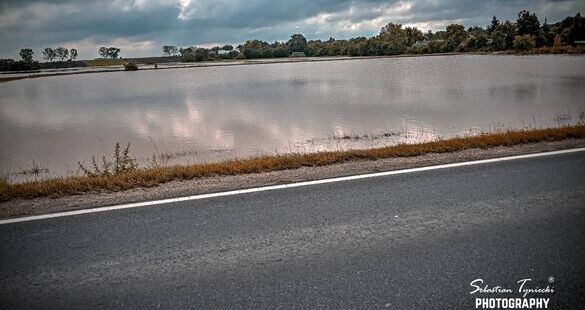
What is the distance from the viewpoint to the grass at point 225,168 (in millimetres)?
6716

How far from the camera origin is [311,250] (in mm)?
4391

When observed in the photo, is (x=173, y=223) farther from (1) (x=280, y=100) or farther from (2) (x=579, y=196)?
(1) (x=280, y=100)

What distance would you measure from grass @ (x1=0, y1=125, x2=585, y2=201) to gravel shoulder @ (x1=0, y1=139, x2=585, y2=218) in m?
0.23

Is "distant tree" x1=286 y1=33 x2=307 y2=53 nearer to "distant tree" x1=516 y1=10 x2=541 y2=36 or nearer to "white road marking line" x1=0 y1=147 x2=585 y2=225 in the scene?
"distant tree" x1=516 y1=10 x2=541 y2=36

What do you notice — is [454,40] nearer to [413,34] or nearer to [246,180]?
[413,34]

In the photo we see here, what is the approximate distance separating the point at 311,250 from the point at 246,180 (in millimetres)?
2962

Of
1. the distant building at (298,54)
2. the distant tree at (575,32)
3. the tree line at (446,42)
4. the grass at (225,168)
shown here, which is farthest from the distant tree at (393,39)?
the grass at (225,168)

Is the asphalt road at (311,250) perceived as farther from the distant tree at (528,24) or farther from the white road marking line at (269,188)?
the distant tree at (528,24)

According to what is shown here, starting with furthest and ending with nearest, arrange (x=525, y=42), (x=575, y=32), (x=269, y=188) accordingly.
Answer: (x=525, y=42), (x=575, y=32), (x=269, y=188)

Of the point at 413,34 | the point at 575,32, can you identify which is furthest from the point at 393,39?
the point at 575,32

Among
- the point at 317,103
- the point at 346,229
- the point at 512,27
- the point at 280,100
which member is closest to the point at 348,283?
the point at 346,229

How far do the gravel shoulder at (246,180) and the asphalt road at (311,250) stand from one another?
1.95 feet

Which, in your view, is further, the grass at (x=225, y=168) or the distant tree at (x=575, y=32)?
the distant tree at (x=575, y=32)

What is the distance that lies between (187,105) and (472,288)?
27885 millimetres
